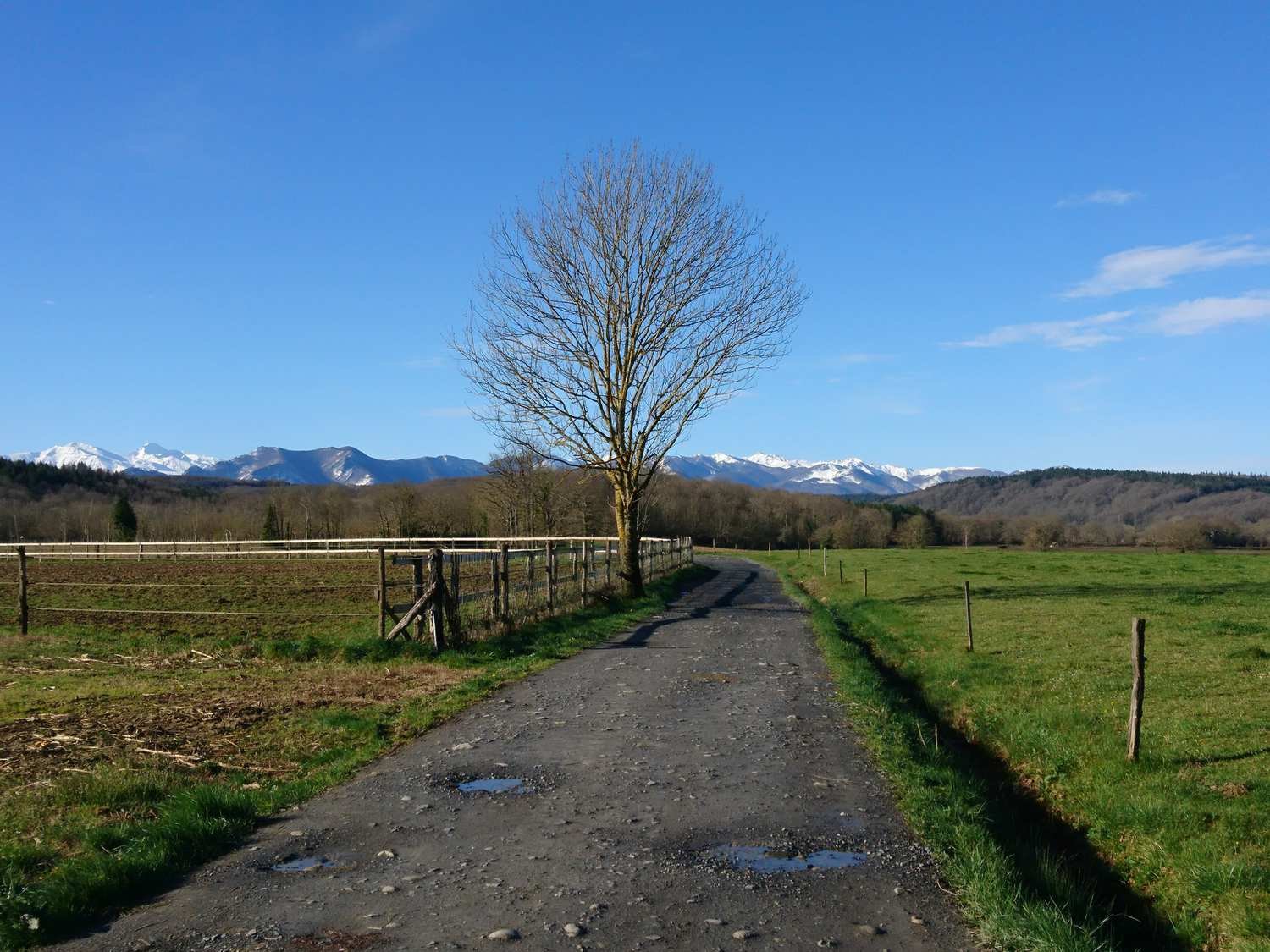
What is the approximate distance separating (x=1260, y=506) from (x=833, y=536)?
101 meters

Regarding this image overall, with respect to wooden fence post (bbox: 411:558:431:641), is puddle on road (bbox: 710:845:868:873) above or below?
below

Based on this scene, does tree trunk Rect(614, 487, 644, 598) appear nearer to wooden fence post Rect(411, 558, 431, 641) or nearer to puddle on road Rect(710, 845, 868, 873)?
wooden fence post Rect(411, 558, 431, 641)

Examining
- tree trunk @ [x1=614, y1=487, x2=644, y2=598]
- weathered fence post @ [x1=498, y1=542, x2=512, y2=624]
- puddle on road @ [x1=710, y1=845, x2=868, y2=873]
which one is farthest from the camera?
tree trunk @ [x1=614, y1=487, x2=644, y2=598]

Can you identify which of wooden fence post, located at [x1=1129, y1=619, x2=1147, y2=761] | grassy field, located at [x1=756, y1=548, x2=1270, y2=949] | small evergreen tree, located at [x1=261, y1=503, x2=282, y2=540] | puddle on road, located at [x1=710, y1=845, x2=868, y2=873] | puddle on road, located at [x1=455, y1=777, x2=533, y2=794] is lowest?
grassy field, located at [x1=756, y1=548, x2=1270, y2=949]

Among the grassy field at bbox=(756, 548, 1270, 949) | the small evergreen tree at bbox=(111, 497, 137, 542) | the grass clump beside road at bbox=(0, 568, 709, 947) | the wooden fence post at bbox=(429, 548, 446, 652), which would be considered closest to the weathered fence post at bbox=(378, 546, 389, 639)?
the grass clump beside road at bbox=(0, 568, 709, 947)

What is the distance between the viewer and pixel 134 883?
5.88 metres

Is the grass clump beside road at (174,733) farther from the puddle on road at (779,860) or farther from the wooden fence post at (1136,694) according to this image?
the wooden fence post at (1136,694)

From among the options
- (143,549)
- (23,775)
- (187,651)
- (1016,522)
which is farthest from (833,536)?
(23,775)

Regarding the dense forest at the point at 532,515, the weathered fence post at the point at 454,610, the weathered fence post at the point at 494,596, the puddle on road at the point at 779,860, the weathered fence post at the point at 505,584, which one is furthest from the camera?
the dense forest at the point at 532,515

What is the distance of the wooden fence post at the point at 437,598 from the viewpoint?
16125mm

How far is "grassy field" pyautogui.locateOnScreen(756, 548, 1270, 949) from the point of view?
21.7 ft

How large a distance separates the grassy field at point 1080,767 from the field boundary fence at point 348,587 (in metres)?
6.62

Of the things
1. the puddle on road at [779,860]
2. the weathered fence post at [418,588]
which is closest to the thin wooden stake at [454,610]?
the weathered fence post at [418,588]

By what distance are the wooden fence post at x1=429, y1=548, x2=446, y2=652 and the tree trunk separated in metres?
11.9
